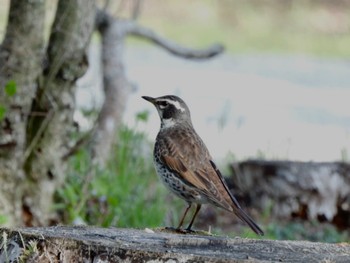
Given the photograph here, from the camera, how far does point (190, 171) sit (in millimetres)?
7254

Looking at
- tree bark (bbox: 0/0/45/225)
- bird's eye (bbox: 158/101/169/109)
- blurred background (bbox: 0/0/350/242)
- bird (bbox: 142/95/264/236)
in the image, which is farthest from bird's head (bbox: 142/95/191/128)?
blurred background (bbox: 0/0/350/242)

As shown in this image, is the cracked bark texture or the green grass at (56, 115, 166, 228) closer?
the cracked bark texture

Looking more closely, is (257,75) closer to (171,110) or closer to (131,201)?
(131,201)

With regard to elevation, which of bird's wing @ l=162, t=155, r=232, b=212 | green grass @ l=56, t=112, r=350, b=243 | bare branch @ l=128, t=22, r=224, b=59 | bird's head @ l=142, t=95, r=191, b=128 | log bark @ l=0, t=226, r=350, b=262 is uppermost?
bare branch @ l=128, t=22, r=224, b=59

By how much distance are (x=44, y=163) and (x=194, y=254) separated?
4109 millimetres

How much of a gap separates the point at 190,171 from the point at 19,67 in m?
2.28

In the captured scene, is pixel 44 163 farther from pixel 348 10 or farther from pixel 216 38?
pixel 348 10

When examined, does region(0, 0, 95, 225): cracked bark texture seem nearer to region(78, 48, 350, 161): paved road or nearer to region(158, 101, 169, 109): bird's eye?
region(158, 101, 169, 109): bird's eye

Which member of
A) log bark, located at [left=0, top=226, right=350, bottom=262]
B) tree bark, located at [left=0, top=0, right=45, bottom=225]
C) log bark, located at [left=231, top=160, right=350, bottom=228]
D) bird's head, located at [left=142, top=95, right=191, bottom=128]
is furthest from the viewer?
log bark, located at [left=231, top=160, right=350, bottom=228]

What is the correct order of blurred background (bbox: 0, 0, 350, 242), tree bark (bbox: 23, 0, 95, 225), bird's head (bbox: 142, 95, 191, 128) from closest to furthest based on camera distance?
bird's head (bbox: 142, 95, 191, 128) < tree bark (bbox: 23, 0, 95, 225) < blurred background (bbox: 0, 0, 350, 242)

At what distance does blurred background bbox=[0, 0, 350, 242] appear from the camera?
34.3 ft

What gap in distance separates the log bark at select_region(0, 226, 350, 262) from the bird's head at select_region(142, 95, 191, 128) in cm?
160

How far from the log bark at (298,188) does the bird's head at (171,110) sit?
4.04 meters

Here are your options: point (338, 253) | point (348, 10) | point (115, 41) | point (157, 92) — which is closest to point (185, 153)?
point (338, 253)
